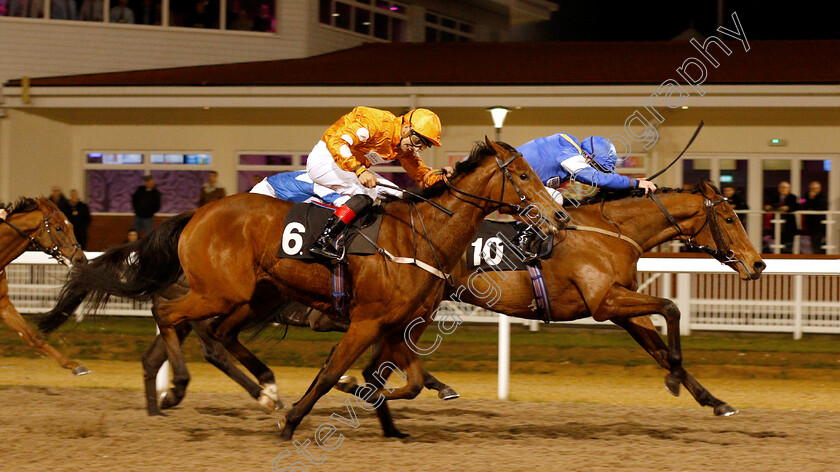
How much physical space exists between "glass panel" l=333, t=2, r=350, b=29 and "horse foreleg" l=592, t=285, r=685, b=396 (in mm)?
11071

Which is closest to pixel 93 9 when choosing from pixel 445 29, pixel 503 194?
pixel 445 29

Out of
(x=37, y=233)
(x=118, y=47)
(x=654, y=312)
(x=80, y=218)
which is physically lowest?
(x=654, y=312)

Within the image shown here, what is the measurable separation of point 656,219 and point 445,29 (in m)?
12.9

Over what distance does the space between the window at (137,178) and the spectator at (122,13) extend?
219 centimetres

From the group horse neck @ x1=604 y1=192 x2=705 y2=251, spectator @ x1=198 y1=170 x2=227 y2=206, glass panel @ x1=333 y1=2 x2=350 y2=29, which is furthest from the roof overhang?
horse neck @ x1=604 y1=192 x2=705 y2=251

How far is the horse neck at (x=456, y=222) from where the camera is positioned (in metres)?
4.55

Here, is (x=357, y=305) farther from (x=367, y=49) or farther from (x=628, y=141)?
(x=367, y=49)

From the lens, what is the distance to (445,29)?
1775cm

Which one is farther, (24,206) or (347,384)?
(24,206)

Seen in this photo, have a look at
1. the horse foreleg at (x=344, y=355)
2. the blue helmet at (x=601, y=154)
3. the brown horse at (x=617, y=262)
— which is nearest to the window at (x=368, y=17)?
the blue helmet at (x=601, y=154)

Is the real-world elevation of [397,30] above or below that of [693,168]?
above

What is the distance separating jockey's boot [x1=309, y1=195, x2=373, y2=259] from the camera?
15.0ft

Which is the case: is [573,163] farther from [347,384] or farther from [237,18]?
[237,18]

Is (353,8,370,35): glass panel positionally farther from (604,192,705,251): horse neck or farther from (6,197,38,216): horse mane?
(604,192,705,251): horse neck
